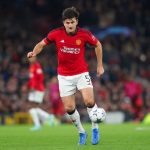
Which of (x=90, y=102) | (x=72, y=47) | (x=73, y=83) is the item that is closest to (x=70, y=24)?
(x=72, y=47)

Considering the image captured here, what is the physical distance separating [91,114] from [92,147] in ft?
1.88

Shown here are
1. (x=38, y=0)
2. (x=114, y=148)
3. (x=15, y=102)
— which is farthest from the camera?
(x=38, y=0)

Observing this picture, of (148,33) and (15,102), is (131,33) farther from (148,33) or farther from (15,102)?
(15,102)

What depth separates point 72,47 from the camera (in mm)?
13211

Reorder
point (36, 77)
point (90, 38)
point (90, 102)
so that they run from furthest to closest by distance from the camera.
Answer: point (36, 77)
point (90, 38)
point (90, 102)

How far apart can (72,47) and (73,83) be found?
0.67m

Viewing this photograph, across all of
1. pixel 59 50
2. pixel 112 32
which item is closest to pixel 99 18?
pixel 112 32

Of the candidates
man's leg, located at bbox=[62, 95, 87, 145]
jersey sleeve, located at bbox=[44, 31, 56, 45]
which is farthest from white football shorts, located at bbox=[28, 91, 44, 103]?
jersey sleeve, located at bbox=[44, 31, 56, 45]

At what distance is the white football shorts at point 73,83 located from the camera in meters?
13.3

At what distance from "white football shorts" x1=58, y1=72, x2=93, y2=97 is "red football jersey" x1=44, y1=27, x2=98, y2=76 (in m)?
0.08

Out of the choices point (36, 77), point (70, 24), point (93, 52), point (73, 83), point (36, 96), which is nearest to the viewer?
point (70, 24)

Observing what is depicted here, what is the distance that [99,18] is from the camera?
100 ft

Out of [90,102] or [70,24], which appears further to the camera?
[90,102]

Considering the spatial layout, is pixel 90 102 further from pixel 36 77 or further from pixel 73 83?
pixel 36 77
